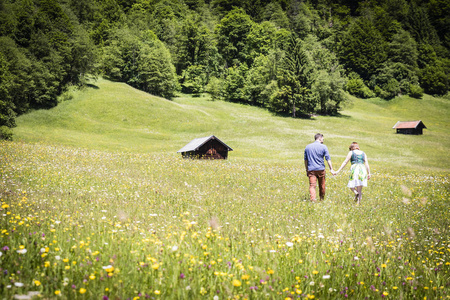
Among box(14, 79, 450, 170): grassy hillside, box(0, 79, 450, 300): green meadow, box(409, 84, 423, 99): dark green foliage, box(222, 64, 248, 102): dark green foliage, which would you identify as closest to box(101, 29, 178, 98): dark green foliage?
box(14, 79, 450, 170): grassy hillside

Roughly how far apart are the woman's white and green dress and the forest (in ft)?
124

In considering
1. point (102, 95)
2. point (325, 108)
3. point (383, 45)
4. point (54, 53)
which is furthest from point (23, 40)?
point (383, 45)

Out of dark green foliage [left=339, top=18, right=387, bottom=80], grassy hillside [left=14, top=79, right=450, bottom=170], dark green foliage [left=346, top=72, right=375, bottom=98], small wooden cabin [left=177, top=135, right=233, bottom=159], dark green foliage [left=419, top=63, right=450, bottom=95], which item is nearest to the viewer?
small wooden cabin [left=177, top=135, right=233, bottom=159]

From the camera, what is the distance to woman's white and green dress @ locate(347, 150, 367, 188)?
11.0m

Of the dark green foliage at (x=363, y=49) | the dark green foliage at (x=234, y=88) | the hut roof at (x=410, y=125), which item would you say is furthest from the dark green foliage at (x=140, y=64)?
the dark green foliage at (x=363, y=49)

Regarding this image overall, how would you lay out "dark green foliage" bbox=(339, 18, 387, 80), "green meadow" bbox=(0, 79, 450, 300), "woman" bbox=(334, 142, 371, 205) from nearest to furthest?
"green meadow" bbox=(0, 79, 450, 300), "woman" bbox=(334, 142, 371, 205), "dark green foliage" bbox=(339, 18, 387, 80)

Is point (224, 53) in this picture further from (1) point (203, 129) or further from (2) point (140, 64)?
(1) point (203, 129)

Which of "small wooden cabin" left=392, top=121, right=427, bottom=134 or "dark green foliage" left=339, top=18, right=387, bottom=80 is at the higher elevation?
"dark green foliage" left=339, top=18, right=387, bottom=80

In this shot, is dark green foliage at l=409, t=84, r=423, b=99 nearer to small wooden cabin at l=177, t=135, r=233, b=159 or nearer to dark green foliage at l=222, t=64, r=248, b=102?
dark green foliage at l=222, t=64, r=248, b=102

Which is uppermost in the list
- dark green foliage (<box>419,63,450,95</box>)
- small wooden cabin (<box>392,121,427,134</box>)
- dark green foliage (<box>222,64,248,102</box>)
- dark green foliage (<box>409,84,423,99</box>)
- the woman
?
dark green foliage (<box>419,63,450,95</box>)

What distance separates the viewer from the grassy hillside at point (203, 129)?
4128cm

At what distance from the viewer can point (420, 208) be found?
34.0 feet

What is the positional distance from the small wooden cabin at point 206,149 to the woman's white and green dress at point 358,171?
57.8ft

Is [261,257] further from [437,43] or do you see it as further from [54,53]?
[437,43]
